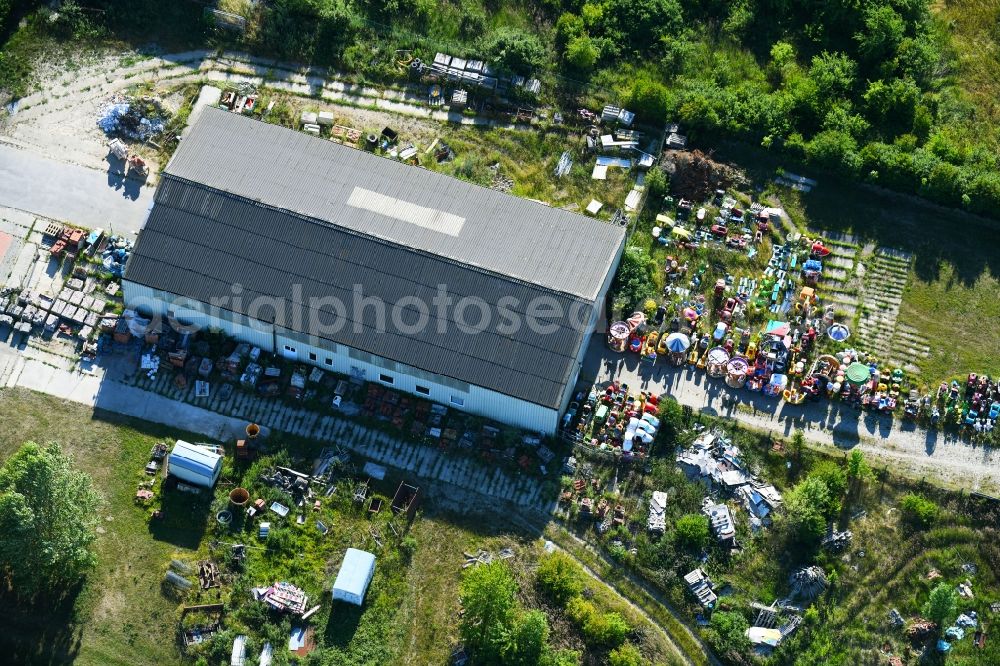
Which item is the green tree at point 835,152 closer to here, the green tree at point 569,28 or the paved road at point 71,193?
the green tree at point 569,28

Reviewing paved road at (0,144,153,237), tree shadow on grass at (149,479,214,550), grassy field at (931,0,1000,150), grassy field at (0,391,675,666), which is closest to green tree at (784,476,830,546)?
grassy field at (0,391,675,666)

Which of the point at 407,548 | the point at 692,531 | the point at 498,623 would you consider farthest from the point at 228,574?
the point at 692,531

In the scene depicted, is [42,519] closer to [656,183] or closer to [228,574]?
[228,574]

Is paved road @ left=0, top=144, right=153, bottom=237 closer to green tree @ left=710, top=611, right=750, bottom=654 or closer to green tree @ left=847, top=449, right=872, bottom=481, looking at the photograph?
green tree @ left=710, top=611, right=750, bottom=654

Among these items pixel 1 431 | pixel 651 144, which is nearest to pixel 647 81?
pixel 651 144

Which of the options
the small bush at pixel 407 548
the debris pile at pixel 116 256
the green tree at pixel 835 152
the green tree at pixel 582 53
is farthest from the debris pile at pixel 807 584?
the debris pile at pixel 116 256

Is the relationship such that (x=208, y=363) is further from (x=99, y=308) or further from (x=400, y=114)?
(x=400, y=114)

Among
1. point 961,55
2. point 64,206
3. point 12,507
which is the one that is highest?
point 961,55
